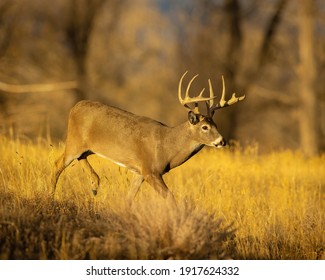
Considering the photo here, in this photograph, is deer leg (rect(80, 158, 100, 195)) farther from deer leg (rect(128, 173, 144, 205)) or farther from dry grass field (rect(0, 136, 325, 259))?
deer leg (rect(128, 173, 144, 205))

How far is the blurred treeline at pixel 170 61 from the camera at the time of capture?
2233cm

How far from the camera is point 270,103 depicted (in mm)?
29438

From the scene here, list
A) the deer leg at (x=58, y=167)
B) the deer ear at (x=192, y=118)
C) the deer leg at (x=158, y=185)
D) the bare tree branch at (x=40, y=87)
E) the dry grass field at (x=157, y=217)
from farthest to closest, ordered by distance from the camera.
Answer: the deer leg at (x=58, y=167) → the deer ear at (x=192, y=118) → the bare tree branch at (x=40, y=87) → the deer leg at (x=158, y=185) → the dry grass field at (x=157, y=217)

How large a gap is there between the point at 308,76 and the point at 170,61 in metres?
13.7

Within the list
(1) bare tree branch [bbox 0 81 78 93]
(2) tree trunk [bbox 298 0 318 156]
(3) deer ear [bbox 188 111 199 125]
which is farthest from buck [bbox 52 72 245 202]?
(2) tree trunk [bbox 298 0 318 156]

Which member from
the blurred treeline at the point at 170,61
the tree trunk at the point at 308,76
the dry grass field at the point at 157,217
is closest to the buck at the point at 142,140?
the dry grass field at the point at 157,217

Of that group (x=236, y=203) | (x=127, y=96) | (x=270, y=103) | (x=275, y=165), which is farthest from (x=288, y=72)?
(x=236, y=203)

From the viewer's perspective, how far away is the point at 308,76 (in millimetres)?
→ 21469

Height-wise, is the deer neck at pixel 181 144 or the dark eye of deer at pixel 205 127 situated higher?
the dark eye of deer at pixel 205 127

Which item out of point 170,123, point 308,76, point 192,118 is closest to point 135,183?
point 192,118

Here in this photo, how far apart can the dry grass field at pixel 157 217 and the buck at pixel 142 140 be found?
35 cm

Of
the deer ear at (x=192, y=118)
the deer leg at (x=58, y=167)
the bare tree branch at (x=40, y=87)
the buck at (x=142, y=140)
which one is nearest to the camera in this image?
the bare tree branch at (x=40, y=87)

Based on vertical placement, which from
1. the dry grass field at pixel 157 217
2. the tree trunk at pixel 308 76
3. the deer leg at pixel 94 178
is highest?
the tree trunk at pixel 308 76

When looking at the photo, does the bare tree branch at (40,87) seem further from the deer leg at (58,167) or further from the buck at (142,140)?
the deer leg at (58,167)
